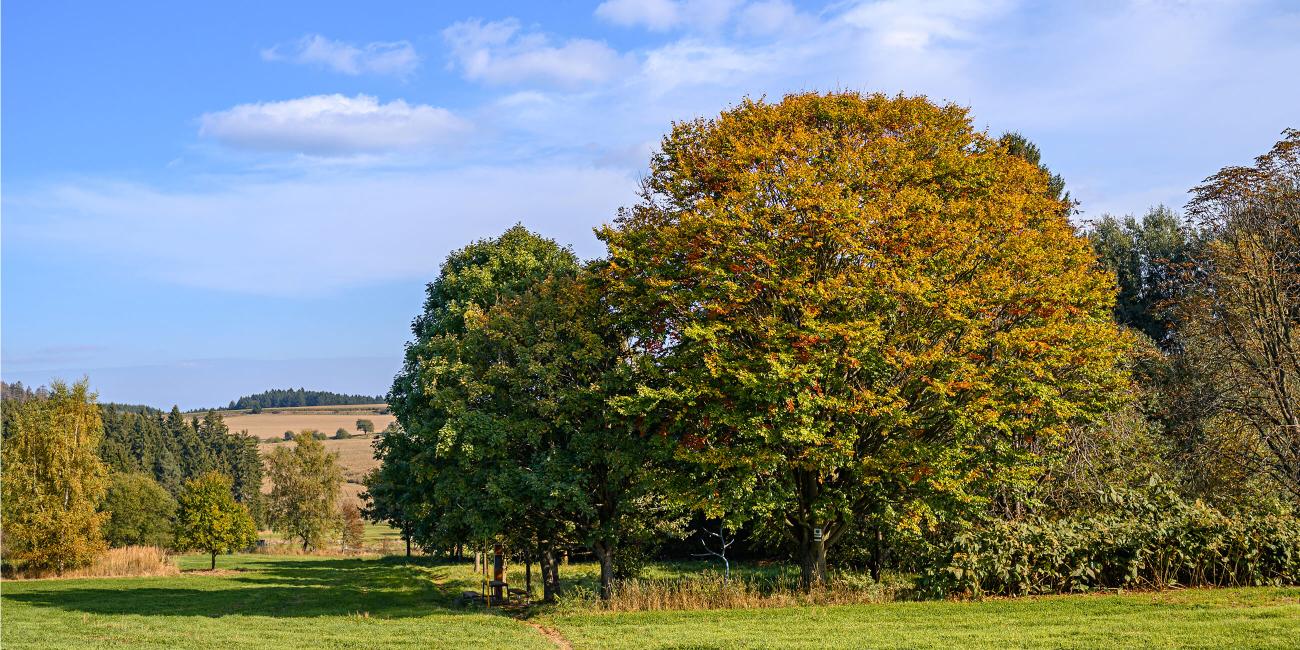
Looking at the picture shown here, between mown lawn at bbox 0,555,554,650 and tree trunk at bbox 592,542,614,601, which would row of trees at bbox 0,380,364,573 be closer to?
mown lawn at bbox 0,555,554,650

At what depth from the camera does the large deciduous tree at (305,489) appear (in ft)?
202

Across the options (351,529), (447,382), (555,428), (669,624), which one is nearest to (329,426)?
(351,529)

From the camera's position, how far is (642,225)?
23.3m

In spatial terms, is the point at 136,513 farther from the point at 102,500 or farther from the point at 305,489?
the point at 305,489

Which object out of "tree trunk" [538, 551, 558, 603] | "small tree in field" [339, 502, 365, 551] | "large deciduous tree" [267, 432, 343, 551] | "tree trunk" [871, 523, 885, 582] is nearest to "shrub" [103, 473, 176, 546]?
"large deciduous tree" [267, 432, 343, 551]

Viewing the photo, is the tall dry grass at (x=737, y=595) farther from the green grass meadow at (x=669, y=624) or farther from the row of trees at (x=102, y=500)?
the row of trees at (x=102, y=500)

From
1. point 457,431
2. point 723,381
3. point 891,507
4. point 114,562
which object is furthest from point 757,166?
point 114,562

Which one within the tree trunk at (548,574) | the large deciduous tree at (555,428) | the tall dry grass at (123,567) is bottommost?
the tall dry grass at (123,567)

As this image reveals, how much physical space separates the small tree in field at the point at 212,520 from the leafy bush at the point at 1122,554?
4136 centimetres

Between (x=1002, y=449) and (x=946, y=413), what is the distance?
4.68 ft

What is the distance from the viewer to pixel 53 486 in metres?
41.3

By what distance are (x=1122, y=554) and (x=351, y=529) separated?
6191cm

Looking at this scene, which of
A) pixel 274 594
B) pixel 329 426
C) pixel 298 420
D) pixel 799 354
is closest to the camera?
pixel 799 354

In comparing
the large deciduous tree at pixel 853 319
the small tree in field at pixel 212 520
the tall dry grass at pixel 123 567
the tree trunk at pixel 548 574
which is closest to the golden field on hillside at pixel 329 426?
the small tree in field at pixel 212 520
